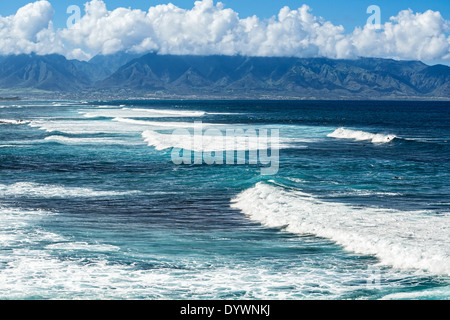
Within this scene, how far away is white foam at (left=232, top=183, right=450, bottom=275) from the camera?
18.4 m

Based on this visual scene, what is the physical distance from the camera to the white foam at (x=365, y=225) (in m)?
18.4

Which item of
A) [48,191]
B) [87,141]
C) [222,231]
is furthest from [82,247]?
[87,141]

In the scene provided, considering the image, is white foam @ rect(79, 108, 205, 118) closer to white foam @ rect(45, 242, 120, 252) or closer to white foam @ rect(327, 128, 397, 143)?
white foam @ rect(327, 128, 397, 143)

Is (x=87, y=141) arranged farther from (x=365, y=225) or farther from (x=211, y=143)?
(x=365, y=225)

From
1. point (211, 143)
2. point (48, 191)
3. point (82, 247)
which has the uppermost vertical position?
point (211, 143)

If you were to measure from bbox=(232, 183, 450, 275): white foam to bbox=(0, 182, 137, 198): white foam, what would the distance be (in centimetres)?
708

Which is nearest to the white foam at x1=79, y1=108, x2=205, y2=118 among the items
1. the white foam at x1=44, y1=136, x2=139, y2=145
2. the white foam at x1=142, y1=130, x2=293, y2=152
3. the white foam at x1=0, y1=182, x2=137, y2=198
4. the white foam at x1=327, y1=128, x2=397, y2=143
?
the white foam at x1=44, y1=136, x2=139, y2=145

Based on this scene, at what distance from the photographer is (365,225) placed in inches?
885

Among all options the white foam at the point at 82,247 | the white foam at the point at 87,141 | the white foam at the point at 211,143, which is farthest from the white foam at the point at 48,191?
the white foam at the point at 87,141

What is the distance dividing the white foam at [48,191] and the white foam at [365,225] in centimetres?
708

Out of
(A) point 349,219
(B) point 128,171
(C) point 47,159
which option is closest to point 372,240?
(A) point 349,219

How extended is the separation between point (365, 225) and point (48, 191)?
16.6m

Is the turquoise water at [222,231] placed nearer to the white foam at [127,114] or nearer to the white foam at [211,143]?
the white foam at [211,143]
